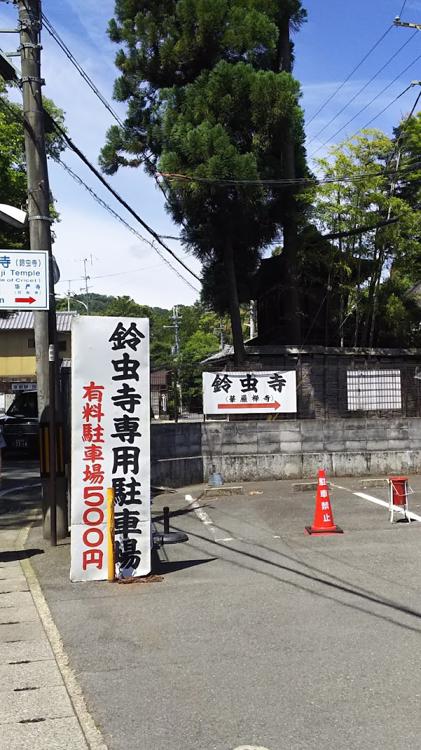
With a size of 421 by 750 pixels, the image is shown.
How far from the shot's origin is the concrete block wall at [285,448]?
14320 mm

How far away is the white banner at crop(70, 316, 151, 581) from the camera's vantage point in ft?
23.8

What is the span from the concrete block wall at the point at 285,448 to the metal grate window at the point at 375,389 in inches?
16.5

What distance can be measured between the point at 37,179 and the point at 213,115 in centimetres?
763

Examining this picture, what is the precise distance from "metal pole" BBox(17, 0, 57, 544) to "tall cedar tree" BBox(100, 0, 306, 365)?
6.20 metres

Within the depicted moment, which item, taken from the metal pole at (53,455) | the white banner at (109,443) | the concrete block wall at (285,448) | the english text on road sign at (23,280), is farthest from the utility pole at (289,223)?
the white banner at (109,443)

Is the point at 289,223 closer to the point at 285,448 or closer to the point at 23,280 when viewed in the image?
the point at 285,448

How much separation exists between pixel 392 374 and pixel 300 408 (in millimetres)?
2277

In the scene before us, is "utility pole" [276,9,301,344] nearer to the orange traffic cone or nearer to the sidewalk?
the orange traffic cone

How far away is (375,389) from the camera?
15453 mm

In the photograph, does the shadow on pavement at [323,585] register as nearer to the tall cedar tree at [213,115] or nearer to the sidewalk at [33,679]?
the sidewalk at [33,679]

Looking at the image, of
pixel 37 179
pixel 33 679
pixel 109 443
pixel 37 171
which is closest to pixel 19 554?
pixel 109 443

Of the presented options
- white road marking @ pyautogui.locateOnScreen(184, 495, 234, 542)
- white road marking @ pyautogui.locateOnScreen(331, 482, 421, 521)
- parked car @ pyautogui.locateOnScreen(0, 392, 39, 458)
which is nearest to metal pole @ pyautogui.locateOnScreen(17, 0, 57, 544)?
white road marking @ pyautogui.locateOnScreen(184, 495, 234, 542)

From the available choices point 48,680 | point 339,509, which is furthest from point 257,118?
point 48,680

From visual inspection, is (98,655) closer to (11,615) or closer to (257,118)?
(11,615)
